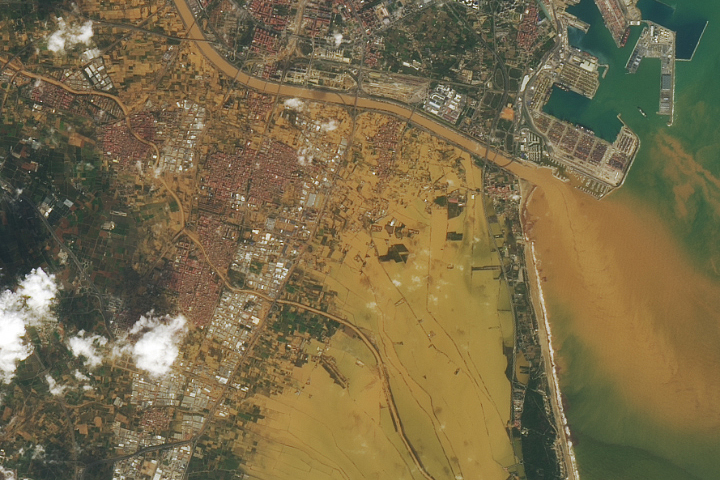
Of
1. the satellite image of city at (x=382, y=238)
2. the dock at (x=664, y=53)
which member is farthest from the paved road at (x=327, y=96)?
the dock at (x=664, y=53)

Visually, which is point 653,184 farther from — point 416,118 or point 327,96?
point 327,96

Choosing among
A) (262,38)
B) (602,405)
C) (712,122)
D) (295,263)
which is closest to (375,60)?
(262,38)

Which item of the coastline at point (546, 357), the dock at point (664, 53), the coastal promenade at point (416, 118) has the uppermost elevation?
the dock at point (664, 53)

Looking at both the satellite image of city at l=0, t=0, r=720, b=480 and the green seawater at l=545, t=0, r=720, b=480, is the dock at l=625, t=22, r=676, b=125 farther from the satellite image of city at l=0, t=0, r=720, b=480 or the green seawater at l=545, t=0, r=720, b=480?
the green seawater at l=545, t=0, r=720, b=480

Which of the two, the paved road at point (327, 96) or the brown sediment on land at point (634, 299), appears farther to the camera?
the paved road at point (327, 96)

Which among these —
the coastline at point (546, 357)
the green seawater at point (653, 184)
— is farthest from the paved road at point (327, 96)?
the green seawater at point (653, 184)

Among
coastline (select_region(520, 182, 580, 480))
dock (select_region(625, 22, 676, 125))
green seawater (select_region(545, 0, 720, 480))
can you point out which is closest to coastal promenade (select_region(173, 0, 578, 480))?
coastline (select_region(520, 182, 580, 480))

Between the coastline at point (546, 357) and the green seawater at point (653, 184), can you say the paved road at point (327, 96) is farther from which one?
the green seawater at point (653, 184)

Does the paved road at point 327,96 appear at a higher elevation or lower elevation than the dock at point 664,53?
lower
